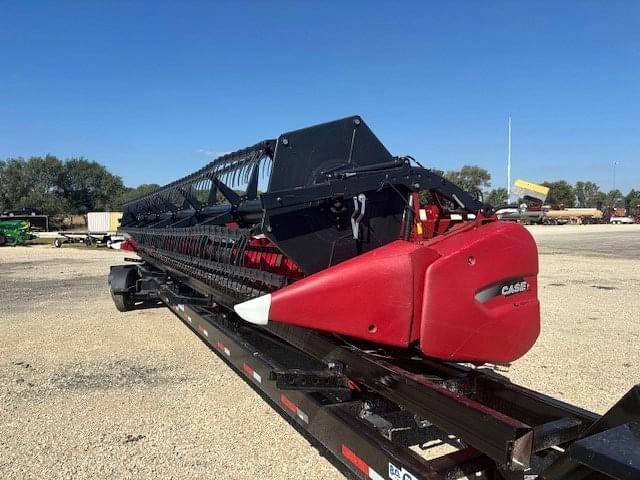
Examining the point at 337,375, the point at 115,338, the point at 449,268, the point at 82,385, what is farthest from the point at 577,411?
the point at 115,338

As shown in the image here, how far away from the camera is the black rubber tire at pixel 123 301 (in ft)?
28.8

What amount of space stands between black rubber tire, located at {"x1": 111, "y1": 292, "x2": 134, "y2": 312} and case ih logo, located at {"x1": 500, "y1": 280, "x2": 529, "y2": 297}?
714 cm

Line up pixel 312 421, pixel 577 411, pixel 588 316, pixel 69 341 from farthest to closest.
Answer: pixel 588 316
pixel 69 341
pixel 312 421
pixel 577 411

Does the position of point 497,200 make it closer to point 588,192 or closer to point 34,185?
point 34,185

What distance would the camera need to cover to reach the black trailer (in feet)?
6.40

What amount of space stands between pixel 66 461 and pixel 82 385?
168 centimetres

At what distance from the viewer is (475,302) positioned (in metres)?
2.88

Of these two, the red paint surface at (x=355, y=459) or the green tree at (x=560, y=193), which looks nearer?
the red paint surface at (x=355, y=459)

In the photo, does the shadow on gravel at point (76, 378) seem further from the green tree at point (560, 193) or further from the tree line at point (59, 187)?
the green tree at point (560, 193)

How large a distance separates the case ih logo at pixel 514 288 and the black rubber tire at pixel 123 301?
23.4ft

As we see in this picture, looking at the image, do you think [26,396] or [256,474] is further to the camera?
[26,396]

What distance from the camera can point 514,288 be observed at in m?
3.11

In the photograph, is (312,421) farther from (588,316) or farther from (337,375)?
(588,316)

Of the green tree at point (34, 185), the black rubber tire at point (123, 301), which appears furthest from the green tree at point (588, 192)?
the black rubber tire at point (123, 301)
